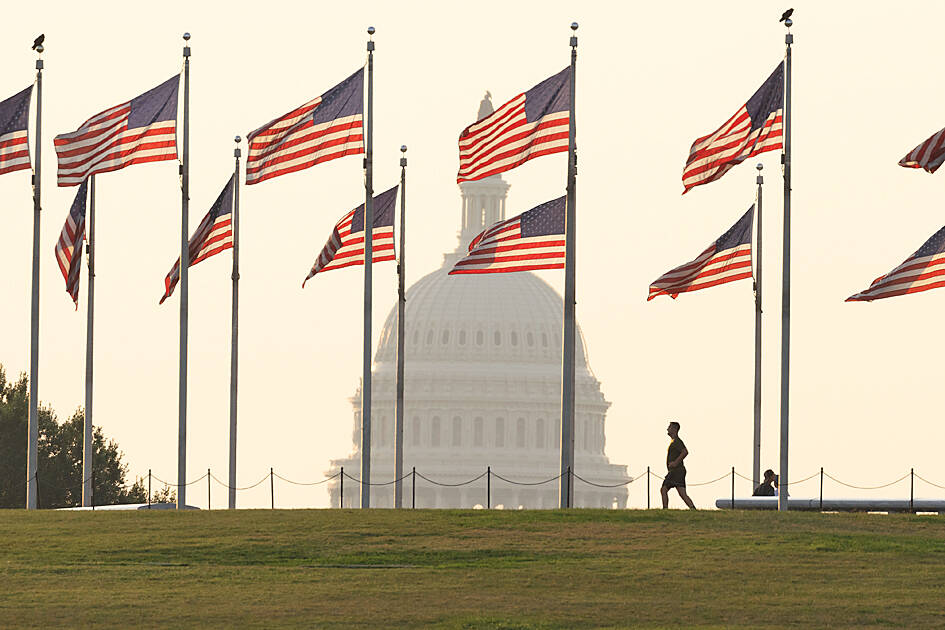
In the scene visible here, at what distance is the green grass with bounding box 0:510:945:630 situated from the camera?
1284 inches

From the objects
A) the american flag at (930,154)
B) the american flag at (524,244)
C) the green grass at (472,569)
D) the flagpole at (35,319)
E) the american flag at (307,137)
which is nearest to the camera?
the green grass at (472,569)

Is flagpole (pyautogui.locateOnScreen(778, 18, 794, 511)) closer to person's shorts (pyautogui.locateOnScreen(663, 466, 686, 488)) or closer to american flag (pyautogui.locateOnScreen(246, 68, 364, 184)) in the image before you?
person's shorts (pyautogui.locateOnScreen(663, 466, 686, 488))

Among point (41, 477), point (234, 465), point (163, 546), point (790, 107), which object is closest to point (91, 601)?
point (163, 546)

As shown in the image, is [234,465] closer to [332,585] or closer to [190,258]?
[190,258]

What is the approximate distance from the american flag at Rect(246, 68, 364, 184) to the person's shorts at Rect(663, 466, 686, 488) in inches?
404

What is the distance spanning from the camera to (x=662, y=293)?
52.4 metres

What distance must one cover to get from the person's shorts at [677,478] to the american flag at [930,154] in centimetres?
716

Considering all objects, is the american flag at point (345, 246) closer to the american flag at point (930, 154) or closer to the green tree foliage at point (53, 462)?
the american flag at point (930, 154)

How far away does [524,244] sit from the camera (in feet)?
167

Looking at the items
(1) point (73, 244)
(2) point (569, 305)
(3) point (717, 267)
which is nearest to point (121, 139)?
(1) point (73, 244)

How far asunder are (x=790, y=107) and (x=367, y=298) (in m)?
10.6

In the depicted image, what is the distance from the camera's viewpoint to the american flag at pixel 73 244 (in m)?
56.9

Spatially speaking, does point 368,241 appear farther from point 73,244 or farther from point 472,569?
point 472,569

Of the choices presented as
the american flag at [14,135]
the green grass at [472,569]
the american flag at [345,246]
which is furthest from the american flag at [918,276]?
the american flag at [14,135]
